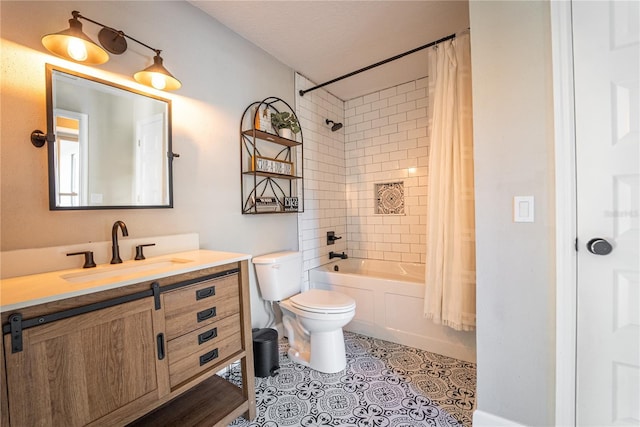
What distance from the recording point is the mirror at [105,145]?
1.21m

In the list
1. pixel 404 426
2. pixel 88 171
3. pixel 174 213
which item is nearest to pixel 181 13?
pixel 88 171

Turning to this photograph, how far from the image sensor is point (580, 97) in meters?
1.12

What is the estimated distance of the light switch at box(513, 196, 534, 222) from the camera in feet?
3.94

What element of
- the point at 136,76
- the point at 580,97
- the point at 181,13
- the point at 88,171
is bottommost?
the point at 88,171

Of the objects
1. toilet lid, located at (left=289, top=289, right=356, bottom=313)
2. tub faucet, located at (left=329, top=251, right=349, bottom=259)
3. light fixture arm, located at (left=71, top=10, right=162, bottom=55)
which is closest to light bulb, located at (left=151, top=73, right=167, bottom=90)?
light fixture arm, located at (left=71, top=10, right=162, bottom=55)

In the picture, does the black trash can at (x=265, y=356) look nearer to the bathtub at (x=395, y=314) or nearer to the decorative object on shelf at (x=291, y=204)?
the bathtub at (x=395, y=314)

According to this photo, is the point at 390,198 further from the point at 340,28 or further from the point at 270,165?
the point at 340,28

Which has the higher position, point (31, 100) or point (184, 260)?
point (31, 100)

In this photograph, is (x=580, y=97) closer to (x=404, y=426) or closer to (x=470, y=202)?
(x=470, y=202)

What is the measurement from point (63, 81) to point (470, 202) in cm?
231

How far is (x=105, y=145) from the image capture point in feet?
4.49

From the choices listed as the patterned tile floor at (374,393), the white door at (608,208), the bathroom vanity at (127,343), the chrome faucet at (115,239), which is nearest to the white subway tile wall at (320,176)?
the patterned tile floor at (374,393)

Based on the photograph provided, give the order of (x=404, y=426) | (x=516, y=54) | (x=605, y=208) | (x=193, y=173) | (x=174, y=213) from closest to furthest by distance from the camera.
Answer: (x=605, y=208) → (x=516, y=54) → (x=404, y=426) → (x=174, y=213) → (x=193, y=173)

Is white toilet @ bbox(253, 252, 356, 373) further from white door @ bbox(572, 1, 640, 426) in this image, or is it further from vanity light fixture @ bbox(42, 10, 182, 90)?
vanity light fixture @ bbox(42, 10, 182, 90)
